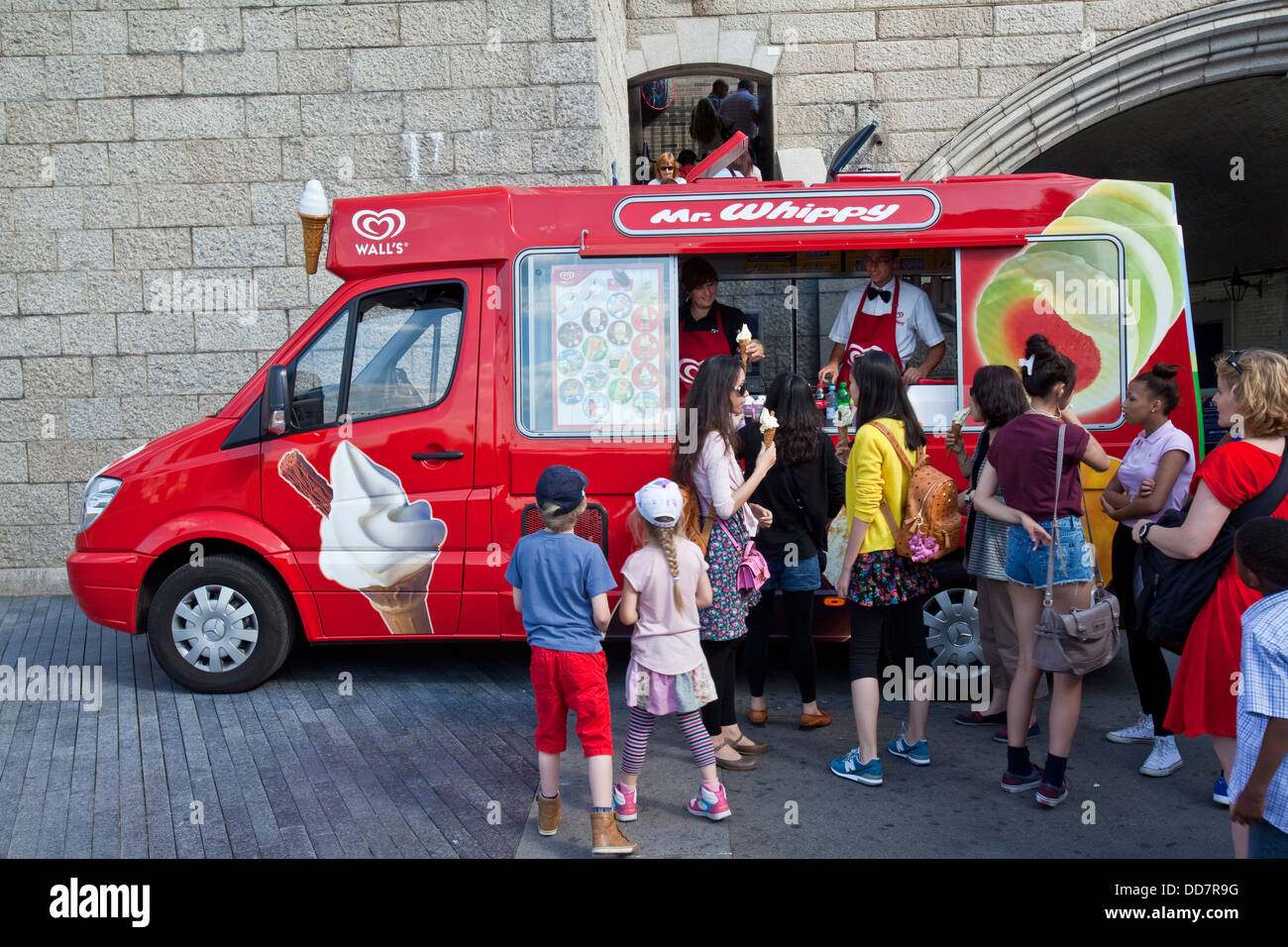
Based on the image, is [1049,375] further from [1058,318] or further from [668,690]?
[668,690]

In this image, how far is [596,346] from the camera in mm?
5473

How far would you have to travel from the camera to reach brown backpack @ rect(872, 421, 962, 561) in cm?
434

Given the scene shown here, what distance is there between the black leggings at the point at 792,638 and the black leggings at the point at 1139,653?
1334 mm

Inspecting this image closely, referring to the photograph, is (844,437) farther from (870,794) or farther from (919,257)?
(870,794)

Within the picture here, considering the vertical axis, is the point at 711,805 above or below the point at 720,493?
below

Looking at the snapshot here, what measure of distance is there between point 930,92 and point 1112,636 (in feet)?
23.1

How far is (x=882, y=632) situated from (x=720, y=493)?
3.11 feet

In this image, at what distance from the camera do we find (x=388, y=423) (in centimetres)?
548

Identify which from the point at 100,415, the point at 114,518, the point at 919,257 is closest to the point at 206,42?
the point at 100,415

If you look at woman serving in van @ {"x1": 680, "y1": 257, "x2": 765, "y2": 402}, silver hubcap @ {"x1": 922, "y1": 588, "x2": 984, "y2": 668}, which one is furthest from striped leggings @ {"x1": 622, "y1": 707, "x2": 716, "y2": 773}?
woman serving in van @ {"x1": 680, "y1": 257, "x2": 765, "y2": 402}

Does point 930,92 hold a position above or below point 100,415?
above

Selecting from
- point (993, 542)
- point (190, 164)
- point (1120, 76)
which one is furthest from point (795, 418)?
point (1120, 76)

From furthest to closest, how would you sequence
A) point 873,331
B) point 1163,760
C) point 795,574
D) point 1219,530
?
point 873,331 → point 795,574 → point 1163,760 → point 1219,530

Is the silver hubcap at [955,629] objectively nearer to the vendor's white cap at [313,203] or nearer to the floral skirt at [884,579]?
the floral skirt at [884,579]
